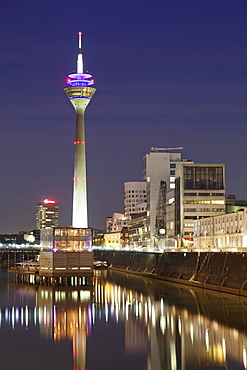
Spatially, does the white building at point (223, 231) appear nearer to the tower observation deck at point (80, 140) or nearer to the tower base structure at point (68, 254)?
the tower base structure at point (68, 254)

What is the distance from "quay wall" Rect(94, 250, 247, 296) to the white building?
7.97 metres

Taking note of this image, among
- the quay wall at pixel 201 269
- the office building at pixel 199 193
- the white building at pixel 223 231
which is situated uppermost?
the office building at pixel 199 193

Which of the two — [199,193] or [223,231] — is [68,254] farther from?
[199,193]

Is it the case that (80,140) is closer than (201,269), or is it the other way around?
(201,269)

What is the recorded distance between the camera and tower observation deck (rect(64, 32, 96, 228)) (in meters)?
178

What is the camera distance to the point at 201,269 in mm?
102562

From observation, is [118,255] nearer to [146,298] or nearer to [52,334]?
[146,298]

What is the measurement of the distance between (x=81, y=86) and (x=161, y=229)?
45212 mm

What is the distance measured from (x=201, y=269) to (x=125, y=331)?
41570mm

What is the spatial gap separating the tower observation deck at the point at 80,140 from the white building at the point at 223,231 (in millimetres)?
33745

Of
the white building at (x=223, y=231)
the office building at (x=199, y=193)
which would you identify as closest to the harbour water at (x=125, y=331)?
the white building at (x=223, y=231)

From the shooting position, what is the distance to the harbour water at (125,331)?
49469 millimetres

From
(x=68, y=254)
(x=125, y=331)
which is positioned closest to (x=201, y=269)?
(x=68, y=254)

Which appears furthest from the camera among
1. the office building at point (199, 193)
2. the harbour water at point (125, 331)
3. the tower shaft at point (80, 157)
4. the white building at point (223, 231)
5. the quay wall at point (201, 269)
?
the tower shaft at point (80, 157)
